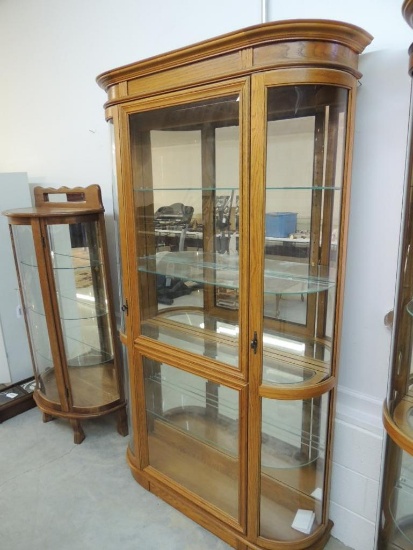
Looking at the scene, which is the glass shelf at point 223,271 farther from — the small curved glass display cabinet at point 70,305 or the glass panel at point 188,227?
the small curved glass display cabinet at point 70,305

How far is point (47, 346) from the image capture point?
8.46ft

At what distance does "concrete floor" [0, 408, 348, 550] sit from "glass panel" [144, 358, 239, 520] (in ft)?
0.61

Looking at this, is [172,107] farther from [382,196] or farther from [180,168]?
[382,196]

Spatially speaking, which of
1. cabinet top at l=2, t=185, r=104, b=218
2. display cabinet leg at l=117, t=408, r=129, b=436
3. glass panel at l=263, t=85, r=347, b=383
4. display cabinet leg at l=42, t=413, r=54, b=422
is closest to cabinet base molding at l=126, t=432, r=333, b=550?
display cabinet leg at l=117, t=408, r=129, b=436

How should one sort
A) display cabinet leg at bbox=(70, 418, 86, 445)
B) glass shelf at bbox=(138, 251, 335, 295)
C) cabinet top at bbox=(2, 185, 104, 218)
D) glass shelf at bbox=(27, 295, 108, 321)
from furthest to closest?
glass shelf at bbox=(27, 295, 108, 321) → display cabinet leg at bbox=(70, 418, 86, 445) → cabinet top at bbox=(2, 185, 104, 218) → glass shelf at bbox=(138, 251, 335, 295)

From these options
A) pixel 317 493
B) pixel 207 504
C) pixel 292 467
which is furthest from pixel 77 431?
pixel 317 493

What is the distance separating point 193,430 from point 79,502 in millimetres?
670

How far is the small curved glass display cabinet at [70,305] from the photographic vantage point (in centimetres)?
218

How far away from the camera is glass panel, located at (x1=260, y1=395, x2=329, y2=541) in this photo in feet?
5.36

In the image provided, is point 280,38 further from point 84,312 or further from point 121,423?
point 121,423

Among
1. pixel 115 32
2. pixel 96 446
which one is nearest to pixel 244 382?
pixel 96 446

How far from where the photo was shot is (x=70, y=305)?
2578mm

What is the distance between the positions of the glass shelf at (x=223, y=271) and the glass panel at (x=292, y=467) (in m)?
0.48

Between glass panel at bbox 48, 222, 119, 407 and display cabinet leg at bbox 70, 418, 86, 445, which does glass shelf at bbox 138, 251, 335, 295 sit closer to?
glass panel at bbox 48, 222, 119, 407
